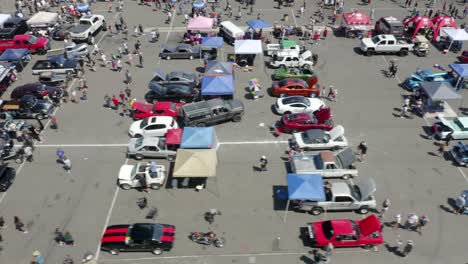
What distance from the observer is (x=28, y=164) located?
27.2 m

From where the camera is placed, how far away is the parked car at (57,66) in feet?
120

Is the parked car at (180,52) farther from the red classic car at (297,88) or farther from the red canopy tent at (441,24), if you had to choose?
the red canopy tent at (441,24)

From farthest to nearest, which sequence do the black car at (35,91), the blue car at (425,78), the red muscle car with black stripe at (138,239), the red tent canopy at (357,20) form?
the red tent canopy at (357,20) < the blue car at (425,78) < the black car at (35,91) < the red muscle car with black stripe at (138,239)

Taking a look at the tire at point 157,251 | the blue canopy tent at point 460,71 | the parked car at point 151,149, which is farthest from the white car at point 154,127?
the blue canopy tent at point 460,71

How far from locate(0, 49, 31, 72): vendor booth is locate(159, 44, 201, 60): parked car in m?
13.2

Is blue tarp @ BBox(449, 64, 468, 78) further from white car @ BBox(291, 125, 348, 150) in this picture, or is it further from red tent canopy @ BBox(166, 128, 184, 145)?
red tent canopy @ BBox(166, 128, 184, 145)

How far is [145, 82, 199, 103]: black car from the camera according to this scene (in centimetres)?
3222

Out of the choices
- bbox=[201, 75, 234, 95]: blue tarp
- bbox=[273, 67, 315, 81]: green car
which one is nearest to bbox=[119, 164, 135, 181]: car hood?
bbox=[201, 75, 234, 95]: blue tarp

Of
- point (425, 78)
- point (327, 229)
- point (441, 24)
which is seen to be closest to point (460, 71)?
point (425, 78)

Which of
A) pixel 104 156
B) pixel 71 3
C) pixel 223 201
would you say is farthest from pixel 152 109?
pixel 71 3

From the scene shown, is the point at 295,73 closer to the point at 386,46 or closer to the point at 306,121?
the point at 306,121

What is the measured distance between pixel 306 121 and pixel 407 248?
11273 mm

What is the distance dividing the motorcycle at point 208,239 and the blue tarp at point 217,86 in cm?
1317

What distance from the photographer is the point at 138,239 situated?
20844 mm
